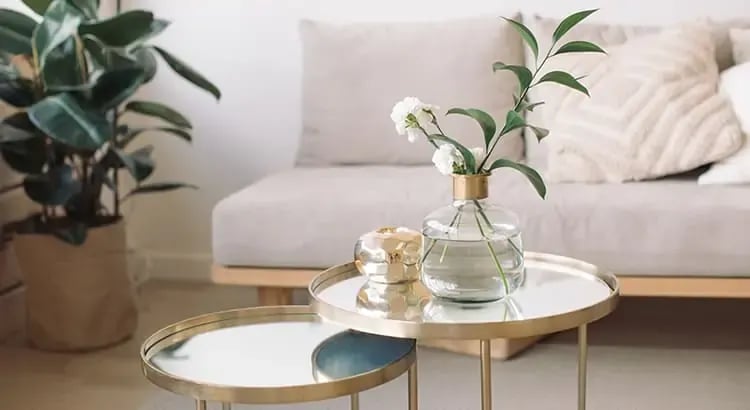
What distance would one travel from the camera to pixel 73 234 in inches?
101

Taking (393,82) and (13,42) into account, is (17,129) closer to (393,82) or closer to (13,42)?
(13,42)

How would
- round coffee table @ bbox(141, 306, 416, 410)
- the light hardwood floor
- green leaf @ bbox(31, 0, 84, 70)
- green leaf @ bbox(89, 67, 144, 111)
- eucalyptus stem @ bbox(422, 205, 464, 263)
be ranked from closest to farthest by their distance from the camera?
1. round coffee table @ bbox(141, 306, 416, 410)
2. eucalyptus stem @ bbox(422, 205, 464, 263)
3. the light hardwood floor
4. green leaf @ bbox(31, 0, 84, 70)
5. green leaf @ bbox(89, 67, 144, 111)

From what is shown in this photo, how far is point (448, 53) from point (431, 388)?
1.08m

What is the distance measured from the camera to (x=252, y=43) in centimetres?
330

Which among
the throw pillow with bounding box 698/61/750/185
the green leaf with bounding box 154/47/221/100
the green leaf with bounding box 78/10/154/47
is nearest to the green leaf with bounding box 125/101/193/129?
the green leaf with bounding box 154/47/221/100

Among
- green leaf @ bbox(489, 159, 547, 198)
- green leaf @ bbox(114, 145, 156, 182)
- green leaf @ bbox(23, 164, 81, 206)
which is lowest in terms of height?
green leaf @ bbox(23, 164, 81, 206)

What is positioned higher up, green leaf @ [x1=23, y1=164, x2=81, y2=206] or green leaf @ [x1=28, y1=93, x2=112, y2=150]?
green leaf @ [x1=28, y1=93, x2=112, y2=150]

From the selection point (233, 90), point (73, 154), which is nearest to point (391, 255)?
point (73, 154)

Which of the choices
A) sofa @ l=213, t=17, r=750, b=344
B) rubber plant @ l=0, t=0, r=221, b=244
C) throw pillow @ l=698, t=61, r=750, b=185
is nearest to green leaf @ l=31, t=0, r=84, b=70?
rubber plant @ l=0, t=0, r=221, b=244

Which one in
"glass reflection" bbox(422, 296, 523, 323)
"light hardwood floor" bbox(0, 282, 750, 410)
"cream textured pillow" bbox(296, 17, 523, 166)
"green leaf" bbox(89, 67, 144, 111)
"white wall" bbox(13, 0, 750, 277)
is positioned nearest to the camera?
"glass reflection" bbox(422, 296, 523, 323)

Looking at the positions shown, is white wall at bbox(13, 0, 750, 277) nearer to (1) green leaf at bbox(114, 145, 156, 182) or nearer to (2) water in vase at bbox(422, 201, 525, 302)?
(1) green leaf at bbox(114, 145, 156, 182)

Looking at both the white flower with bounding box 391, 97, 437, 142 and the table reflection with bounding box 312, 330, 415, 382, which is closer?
the table reflection with bounding box 312, 330, 415, 382

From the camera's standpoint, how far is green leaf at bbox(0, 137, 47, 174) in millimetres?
2545

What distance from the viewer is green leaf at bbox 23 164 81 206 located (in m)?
2.54
